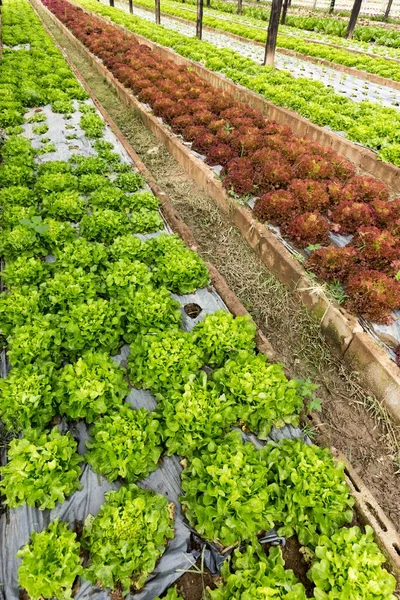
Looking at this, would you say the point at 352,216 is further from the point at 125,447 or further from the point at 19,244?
the point at 19,244

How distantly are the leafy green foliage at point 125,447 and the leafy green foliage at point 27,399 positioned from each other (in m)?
0.56

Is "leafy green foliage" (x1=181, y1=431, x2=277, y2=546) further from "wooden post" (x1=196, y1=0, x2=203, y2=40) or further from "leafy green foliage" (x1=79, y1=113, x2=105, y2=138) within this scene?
"wooden post" (x1=196, y1=0, x2=203, y2=40)

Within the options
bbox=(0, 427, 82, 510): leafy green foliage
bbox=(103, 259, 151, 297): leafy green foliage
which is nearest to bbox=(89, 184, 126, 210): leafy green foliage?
bbox=(103, 259, 151, 297): leafy green foliage

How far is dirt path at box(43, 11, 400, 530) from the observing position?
402 centimetres

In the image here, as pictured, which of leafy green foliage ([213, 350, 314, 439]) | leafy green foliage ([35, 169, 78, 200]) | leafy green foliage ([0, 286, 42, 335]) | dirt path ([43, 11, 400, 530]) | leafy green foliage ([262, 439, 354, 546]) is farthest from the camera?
leafy green foliage ([35, 169, 78, 200])

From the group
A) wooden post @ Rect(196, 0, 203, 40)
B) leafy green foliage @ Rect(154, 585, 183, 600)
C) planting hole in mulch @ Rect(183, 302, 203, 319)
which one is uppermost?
wooden post @ Rect(196, 0, 203, 40)

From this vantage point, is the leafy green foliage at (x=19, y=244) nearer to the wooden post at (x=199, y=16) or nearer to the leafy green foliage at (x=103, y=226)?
the leafy green foliage at (x=103, y=226)

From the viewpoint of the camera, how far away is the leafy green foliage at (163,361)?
3738 millimetres

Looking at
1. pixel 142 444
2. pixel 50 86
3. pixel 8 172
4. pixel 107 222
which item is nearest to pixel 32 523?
pixel 142 444

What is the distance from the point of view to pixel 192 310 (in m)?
5.09

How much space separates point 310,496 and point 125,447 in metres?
1.58

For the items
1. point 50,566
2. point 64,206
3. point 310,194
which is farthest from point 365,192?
point 50,566

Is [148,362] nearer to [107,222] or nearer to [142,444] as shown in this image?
[142,444]

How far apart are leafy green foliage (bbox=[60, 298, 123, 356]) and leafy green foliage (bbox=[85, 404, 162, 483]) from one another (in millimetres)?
1037
